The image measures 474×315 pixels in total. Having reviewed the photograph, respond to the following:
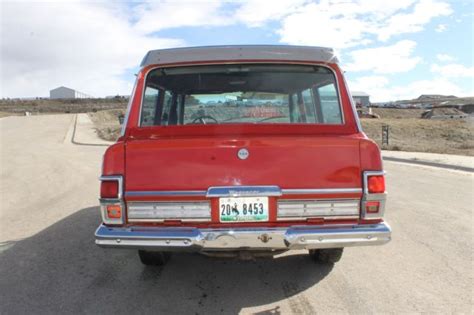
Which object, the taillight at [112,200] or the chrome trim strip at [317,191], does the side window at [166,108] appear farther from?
the chrome trim strip at [317,191]

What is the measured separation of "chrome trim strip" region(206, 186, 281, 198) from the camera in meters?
2.98

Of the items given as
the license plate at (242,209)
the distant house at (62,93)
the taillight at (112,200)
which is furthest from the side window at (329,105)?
the distant house at (62,93)

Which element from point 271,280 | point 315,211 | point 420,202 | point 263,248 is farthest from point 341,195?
point 420,202

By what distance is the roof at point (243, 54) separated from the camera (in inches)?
135

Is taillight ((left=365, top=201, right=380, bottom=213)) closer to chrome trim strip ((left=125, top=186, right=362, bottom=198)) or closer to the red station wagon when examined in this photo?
the red station wagon

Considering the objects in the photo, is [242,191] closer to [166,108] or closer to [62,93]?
[166,108]

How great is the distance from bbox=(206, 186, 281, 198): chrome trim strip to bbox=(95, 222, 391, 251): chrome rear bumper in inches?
9.8

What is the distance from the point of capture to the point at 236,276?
390 centimetres

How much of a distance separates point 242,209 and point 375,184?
39.8 inches

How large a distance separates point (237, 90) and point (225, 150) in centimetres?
89

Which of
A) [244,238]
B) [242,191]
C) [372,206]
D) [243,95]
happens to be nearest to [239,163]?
[242,191]

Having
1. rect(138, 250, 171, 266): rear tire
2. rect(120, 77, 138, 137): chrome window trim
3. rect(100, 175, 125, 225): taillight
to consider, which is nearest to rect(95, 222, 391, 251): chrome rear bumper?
rect(100, 175, 125, 225): taillight

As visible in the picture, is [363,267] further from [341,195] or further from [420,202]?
[420,202]

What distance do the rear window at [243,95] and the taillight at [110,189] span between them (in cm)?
63
